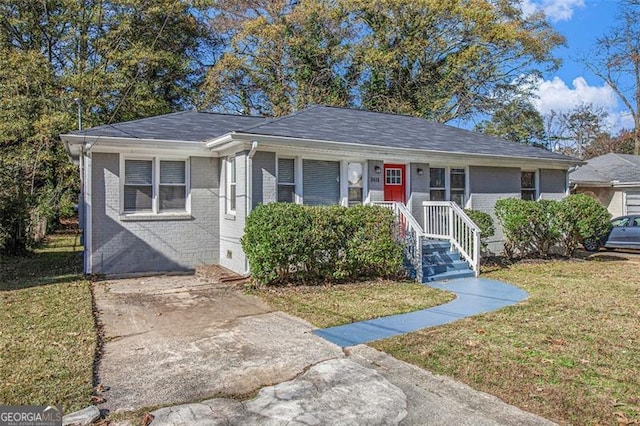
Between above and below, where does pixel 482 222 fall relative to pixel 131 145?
below

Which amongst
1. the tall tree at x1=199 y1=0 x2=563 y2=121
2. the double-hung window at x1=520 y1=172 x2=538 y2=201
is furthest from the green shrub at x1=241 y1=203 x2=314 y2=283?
the tall tree at x1=199 y1=0 x2=563 y2=121

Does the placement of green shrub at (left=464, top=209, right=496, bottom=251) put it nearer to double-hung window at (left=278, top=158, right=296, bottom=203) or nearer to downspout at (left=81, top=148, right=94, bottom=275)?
double-hung window at (left=278, top=158, right=296, bottom=203)

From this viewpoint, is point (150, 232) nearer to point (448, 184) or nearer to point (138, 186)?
point (138, 186)

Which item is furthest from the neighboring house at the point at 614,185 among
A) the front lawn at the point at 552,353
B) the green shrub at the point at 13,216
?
the green shrub at the point at 13,216

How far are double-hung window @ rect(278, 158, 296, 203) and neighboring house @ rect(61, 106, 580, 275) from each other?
Answer: 2 centimetres

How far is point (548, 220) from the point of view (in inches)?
483

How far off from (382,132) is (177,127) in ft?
18.5

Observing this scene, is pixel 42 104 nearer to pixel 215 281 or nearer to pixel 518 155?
pixel 215 281

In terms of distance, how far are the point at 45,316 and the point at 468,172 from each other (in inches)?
426

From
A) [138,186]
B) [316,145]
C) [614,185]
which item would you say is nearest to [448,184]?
[316,145]

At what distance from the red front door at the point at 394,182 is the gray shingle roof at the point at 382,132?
0.65 meters

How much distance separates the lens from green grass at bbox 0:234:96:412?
12.6 ft

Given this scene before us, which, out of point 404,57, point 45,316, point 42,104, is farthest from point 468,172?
point 42,104

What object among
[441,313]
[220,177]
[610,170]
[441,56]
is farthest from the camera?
[441,56]
